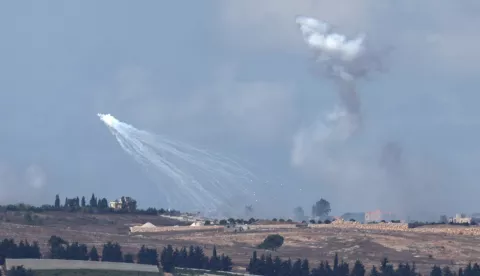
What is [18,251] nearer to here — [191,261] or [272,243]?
[191,261]

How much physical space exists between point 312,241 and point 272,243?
9.87m

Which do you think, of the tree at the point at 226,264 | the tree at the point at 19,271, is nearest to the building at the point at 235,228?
the tree at the point at 226,264

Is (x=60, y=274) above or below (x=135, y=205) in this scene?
below

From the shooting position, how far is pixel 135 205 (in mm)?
199125

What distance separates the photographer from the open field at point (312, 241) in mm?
136750

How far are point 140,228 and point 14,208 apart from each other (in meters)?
22.7

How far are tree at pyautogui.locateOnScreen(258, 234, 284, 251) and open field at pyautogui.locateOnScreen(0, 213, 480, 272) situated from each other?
2.83 feet

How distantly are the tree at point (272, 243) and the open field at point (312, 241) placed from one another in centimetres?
86

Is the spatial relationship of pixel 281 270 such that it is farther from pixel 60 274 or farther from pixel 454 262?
pixel 454 262

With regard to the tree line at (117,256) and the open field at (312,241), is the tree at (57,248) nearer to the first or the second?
the tree line at (117,256)

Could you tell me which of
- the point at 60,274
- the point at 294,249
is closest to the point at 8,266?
the point at 60,274

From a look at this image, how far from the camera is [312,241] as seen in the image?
150 m

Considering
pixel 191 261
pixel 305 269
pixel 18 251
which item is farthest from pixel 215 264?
pixel 18 251

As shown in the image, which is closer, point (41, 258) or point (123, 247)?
point (41, 258)
